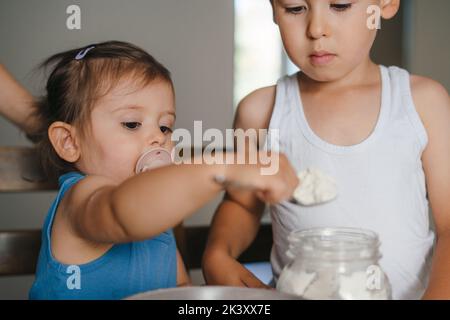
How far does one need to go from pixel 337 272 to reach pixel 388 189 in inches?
14.6

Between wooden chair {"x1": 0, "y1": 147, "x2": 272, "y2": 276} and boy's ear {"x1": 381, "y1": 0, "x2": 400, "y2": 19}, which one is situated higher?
boy's ear {"x1": 381, "y1": 0, "x2": 400, "y2": 19}

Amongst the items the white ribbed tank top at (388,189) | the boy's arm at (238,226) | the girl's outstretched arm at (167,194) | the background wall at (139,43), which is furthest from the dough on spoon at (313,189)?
the background wall at (139,43)

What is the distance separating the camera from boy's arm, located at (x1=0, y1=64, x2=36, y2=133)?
2.81 ft

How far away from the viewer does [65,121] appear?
76cm

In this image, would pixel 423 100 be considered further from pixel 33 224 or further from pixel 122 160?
pixel 33 224

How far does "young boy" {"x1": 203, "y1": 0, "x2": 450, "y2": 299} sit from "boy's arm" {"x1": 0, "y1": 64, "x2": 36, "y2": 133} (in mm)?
341

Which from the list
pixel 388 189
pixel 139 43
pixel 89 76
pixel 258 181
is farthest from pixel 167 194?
pixel 139 43

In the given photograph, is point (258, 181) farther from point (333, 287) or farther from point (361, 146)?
point (361, 146)

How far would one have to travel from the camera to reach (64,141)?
76 centimetres

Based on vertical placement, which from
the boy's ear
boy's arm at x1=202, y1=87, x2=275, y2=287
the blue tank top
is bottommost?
the blue tank top

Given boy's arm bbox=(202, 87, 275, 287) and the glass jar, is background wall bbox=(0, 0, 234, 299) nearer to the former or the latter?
boy's arm bbox=(202, 87, 275, 287)

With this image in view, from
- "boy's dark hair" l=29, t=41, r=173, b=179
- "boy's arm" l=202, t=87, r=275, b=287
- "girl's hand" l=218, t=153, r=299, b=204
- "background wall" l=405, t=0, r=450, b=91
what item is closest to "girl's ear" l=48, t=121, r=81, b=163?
"boy's dark hair" l=29, t=41, r=173, b=179

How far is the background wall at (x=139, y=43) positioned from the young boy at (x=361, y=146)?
1.12 m
